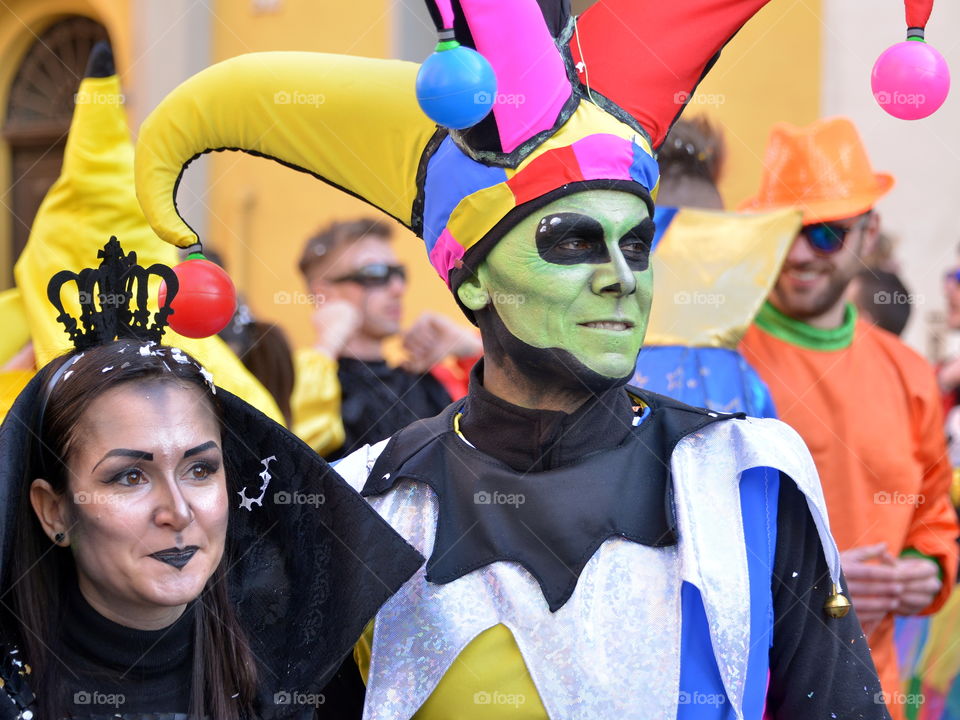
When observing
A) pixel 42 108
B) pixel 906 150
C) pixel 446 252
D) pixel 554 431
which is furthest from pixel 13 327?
pixel 42 108

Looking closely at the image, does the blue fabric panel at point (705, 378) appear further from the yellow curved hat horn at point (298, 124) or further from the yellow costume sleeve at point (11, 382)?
the yellow costume sleeve at point (11, 382)

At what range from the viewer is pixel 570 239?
8.05 ft

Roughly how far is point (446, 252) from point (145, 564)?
835mm

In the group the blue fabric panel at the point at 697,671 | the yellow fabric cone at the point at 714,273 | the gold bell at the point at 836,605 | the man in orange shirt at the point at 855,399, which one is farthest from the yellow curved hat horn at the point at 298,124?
the man in orange shirt at the point at 855,399

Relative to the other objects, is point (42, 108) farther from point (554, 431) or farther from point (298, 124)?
point (554, 431)

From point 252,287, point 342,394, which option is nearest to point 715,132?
point 342,394

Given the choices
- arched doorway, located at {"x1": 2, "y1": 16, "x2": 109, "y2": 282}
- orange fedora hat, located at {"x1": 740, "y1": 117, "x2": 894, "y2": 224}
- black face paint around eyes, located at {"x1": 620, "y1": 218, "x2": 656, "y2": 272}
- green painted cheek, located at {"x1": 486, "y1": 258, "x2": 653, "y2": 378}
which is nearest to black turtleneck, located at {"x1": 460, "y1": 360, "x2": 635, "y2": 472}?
green painted cheek, located at {"x1": 486, "y1": 258, "x2": 653, "y2": 378}

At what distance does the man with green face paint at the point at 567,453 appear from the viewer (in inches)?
92.1

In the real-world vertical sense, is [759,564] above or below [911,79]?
below

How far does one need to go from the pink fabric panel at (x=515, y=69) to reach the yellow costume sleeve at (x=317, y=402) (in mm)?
2327

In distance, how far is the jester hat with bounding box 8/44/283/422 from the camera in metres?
3.31

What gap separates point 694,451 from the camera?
247cm

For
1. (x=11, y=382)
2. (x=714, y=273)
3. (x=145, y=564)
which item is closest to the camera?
(x=145, y=564)

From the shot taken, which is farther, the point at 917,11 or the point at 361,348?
the point at 361,348
